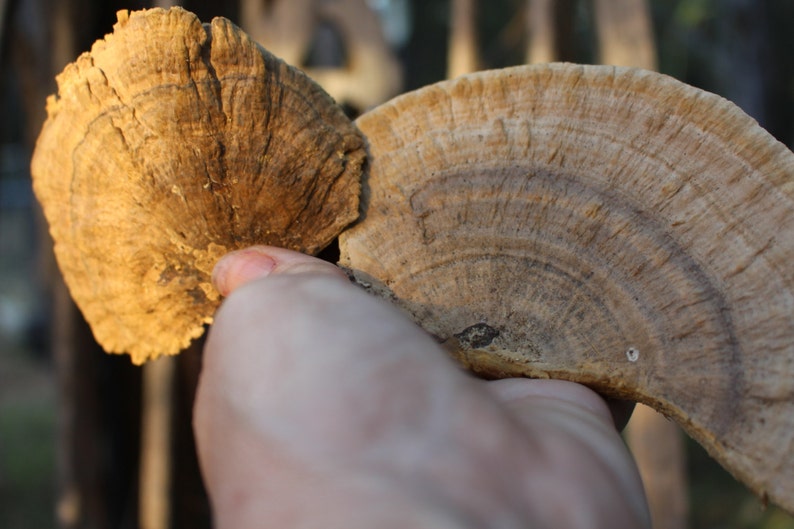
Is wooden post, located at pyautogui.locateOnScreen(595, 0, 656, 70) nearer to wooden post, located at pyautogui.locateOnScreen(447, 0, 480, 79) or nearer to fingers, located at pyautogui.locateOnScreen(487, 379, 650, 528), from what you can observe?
wooden post, located at pyautogui.locateOnScreen(447, 0, 480, 79)

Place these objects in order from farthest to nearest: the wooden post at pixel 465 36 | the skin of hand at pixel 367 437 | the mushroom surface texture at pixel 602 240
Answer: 1. the wooden post at pixel 465 36
2. the mushroom surface texture at pixel 602 240
3. the skin of hand at pixel 367 437

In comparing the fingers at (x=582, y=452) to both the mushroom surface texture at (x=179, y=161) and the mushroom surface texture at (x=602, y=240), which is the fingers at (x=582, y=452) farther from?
the mushroom surface texture at (x=179, y=161)

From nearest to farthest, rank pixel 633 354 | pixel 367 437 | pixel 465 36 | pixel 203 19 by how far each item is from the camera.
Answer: pixel 367 437 < pixel 633 354 < pixel 203 19 < pixel 465 36

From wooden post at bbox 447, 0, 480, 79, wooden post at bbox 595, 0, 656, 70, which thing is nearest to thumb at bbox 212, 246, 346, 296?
wooden post at bbox 595, 0, 656, 70

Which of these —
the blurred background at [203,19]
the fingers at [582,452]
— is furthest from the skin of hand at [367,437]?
the blurred background at [203,19]

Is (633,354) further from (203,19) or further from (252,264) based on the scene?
(203,19)

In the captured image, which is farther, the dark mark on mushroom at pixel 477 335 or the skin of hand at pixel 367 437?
the dark mark on mushroom at pixel 477 335

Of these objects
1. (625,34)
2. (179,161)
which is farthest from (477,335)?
(625,34)
